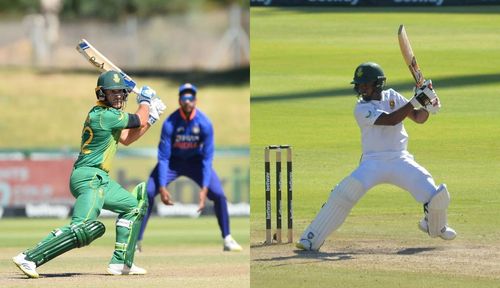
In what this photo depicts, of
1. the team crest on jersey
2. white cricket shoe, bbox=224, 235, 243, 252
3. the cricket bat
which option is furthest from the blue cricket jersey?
the team crest on jersey

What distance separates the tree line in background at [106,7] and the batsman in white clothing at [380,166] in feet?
84.6

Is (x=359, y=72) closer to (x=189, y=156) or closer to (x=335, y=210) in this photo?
(x=335, y=210)

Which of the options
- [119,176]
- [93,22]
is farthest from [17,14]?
[119,176]

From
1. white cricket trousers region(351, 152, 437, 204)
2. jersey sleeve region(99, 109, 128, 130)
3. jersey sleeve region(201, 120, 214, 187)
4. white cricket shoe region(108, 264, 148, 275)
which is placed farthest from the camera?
jersey sleeve region(201, 120, 214, 187)

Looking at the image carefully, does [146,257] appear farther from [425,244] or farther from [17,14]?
[17,14]

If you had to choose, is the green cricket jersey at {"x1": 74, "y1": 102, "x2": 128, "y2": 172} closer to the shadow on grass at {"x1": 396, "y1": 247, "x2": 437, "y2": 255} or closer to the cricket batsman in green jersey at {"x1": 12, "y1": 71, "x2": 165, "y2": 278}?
the cricket batsman in green jersey at {"x1": 12, "y1": 71, "x2": 165, "y2": 278}

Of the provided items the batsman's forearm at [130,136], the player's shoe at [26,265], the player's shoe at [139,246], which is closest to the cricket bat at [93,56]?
the batsman's forearm at [130,136]

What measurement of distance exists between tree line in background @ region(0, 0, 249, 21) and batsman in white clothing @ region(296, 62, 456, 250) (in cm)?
2580

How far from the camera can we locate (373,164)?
7609mm

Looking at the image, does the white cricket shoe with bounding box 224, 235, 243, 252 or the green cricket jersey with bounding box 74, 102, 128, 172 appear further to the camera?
the white cricket shoe with bounding box 224, 235, 243, 252

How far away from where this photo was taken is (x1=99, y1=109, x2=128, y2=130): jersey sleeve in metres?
7.37

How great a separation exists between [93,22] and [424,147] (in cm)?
2273

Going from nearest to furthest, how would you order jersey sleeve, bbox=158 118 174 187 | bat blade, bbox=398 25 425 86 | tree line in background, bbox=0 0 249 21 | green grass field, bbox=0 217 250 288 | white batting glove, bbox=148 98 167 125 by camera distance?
green grass field, bbox=0 217 250 288 < white batting glove, bbox=148 98 167 125 < bat blade, bbox=398 25 425 86 < jersey sleeve, bbox=158 118 174 187 < tree line in background, bbox=0 0 249 21

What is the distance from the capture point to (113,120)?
24.2ft
